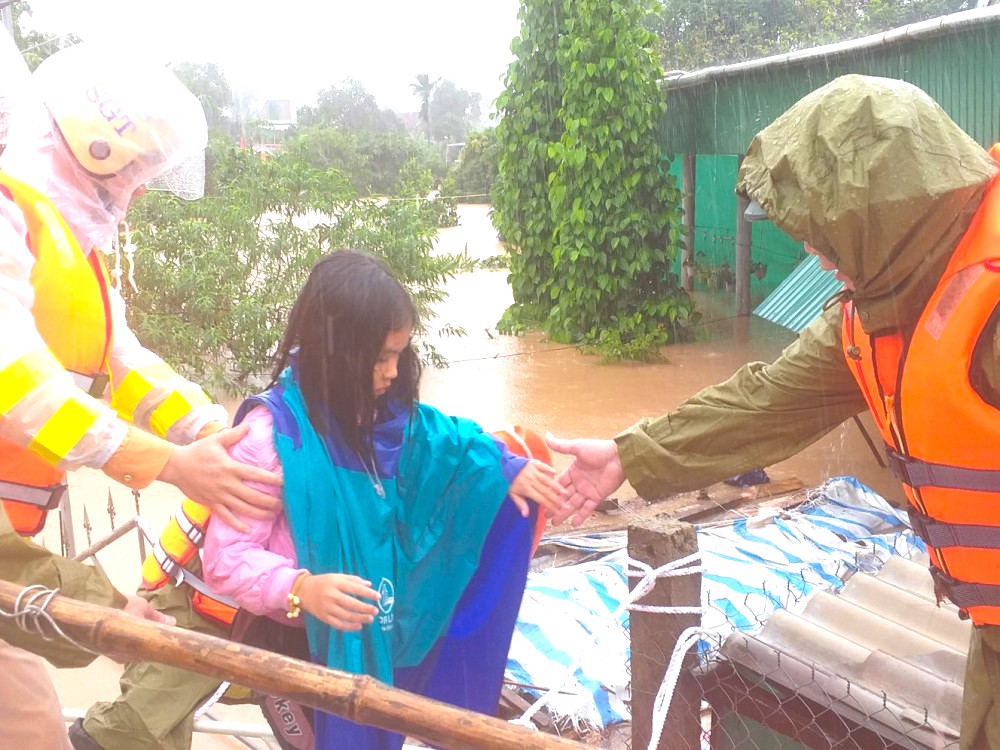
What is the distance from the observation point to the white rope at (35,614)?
1.66 m

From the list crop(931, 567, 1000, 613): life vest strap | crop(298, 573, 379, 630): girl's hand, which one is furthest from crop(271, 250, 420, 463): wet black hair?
crop(931, 567, 1000, 613): life vest strap

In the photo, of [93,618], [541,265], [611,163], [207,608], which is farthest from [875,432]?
[93,618]

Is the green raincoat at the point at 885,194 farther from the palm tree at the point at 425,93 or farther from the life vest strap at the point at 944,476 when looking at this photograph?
the palm tree at the point at 425,93

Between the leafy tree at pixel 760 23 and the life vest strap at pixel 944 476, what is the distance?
14085mm

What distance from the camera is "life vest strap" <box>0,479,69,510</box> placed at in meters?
2.21

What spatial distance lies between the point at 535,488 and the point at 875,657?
3.01ft

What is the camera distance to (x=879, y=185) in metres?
1.65

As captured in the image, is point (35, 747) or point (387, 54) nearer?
point (35, 747)

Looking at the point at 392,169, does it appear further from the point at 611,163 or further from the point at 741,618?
the point at 741,618

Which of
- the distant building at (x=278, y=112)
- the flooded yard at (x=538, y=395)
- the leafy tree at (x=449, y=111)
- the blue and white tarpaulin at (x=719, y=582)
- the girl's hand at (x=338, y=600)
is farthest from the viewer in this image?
the leafy tree at (x=449, y=111)

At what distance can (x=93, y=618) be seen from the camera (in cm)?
166

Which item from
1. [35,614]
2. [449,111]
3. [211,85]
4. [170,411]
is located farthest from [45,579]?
[449,111]

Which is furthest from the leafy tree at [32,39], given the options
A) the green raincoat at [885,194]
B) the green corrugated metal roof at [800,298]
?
the green raincoat at [885,194]

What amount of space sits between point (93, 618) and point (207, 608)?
70 cm
